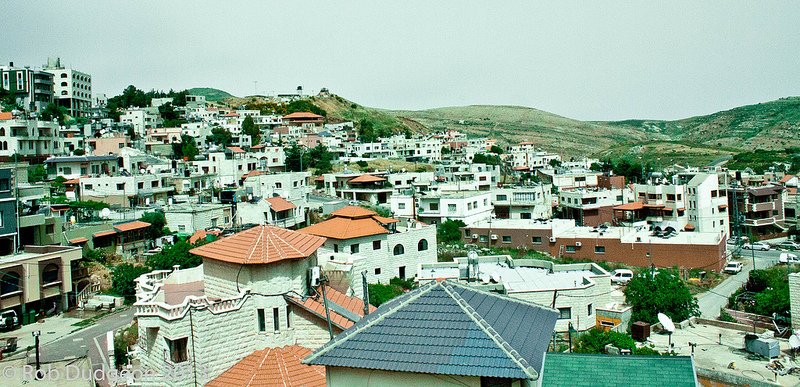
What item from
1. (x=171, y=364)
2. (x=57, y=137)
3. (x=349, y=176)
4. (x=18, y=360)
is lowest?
(x=18, y=360)

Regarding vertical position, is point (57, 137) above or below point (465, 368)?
above

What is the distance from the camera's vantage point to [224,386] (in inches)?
529

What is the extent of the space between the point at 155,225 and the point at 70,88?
5281cm

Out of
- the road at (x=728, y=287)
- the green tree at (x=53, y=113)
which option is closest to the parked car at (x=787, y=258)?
the road at (x=728, y=287)

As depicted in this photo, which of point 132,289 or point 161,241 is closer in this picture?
point 132,289

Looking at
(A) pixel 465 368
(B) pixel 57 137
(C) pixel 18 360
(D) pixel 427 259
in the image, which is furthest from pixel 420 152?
(A) pixel 465 368

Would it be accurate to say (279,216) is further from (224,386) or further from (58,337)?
(224,386)

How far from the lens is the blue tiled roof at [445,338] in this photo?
767cm

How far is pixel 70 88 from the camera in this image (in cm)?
7612

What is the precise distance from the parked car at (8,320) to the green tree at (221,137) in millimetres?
45817

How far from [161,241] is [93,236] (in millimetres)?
3604

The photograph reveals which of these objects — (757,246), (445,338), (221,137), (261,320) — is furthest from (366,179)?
(445,338)

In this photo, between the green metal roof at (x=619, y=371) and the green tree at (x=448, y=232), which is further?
the green tree at (x=448, y=232)

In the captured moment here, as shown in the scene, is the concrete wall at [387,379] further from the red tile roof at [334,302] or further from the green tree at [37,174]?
the green tree at [37,174]
